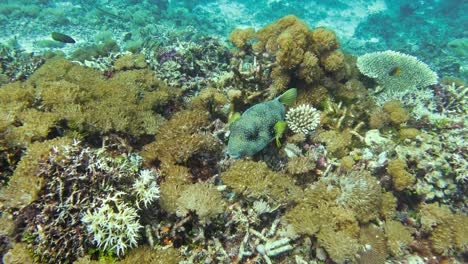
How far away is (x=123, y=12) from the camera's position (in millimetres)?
19516

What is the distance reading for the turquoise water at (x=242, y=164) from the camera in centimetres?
288

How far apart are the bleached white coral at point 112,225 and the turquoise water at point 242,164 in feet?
0.05

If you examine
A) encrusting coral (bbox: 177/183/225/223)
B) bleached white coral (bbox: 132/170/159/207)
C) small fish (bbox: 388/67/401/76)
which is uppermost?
small fish (bbox: 388/67/401/76)

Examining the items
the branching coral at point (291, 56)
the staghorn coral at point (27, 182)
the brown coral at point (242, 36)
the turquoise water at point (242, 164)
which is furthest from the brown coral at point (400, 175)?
the staghorn coral at point (27, 182)

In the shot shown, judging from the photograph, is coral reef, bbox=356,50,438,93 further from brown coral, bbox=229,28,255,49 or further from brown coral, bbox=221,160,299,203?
brown coral, bbox=221,160,299,203

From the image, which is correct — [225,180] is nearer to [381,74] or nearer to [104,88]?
[104,88]

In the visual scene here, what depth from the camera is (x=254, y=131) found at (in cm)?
405

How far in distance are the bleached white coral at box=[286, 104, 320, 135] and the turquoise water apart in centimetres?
2

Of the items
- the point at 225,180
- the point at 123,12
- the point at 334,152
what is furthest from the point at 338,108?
the point at 123,12

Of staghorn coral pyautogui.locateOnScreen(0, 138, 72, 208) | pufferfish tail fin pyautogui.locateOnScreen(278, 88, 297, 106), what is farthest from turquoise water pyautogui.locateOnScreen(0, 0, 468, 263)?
pufferfish tail fin pyautogui.locateOnScreen(278, 88, 297, 106)

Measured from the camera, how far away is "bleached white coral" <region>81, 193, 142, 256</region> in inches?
108

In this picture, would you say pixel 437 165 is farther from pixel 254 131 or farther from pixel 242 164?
pixel 242 164

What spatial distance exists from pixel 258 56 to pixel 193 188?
3.64 meters

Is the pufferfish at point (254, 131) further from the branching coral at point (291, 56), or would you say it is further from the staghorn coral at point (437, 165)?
the staghorn coral at point (437, 165)
